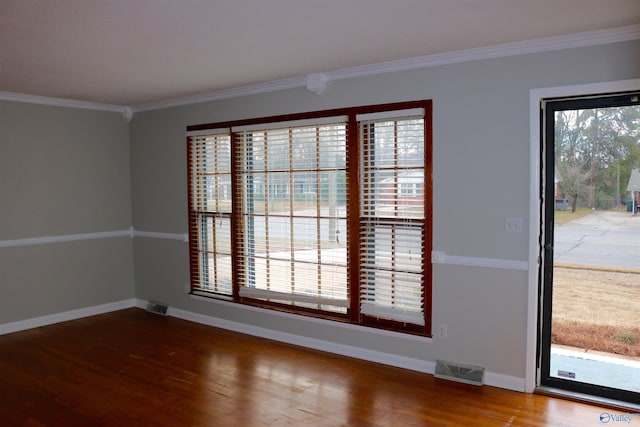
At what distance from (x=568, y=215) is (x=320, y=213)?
6.81 feet

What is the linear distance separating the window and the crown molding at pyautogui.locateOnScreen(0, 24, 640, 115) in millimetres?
310

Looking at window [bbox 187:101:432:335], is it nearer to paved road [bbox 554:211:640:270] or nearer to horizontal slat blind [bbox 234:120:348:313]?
horizontal slat blind [bbox 234:120:348:313]

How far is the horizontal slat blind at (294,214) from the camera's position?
→ 14.7 feet

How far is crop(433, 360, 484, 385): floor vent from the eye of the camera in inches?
146

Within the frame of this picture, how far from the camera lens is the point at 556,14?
113 inches

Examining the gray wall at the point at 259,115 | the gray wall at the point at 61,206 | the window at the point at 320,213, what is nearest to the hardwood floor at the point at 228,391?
the gray wall at the point at 259,115

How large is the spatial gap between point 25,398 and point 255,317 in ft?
6.90

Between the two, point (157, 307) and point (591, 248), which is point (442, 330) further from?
point (157, 307)

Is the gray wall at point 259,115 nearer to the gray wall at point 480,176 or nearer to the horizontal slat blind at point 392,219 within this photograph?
the gray wall at point 480,176

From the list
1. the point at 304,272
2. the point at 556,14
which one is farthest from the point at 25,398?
the point at 556,14

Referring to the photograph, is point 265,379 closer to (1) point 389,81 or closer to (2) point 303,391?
(2) point 303,391

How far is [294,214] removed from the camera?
4.75 meters

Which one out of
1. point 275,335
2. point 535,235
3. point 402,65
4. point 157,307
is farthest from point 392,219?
point 157,307

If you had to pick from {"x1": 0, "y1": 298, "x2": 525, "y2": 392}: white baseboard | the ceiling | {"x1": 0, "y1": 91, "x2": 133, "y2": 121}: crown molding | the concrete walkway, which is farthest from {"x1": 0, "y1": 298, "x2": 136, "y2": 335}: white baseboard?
the concrete walkway
